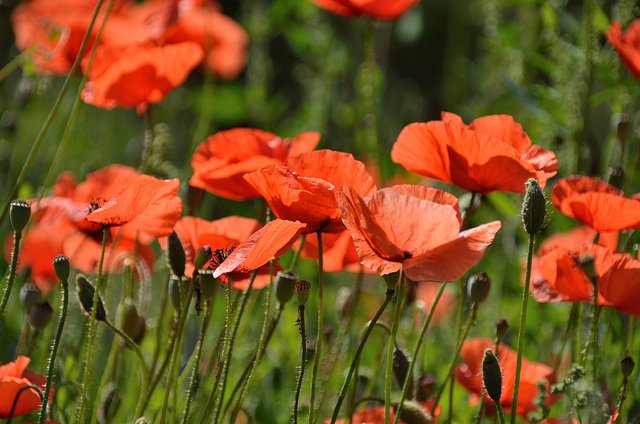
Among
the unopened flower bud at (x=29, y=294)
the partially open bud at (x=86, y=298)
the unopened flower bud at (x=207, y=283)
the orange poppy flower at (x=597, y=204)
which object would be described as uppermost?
the orange poppy flower at (x=597, y=204)

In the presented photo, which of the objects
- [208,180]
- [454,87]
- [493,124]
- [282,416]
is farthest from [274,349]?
[454,87]

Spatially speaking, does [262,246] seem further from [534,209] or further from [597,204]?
[597,204]

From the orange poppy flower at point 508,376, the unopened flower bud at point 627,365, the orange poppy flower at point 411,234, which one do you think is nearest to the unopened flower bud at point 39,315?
the orange poppy flower at point 411,234

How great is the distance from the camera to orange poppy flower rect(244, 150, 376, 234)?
2.23ft

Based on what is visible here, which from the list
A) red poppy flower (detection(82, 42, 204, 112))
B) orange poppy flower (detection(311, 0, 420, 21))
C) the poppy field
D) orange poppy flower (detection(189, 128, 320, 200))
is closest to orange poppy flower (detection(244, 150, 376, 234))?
the poppy field

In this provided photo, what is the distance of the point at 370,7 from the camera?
4.07 ft

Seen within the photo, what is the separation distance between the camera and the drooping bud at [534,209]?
66cm

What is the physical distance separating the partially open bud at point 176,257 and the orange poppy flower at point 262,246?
0.32ft

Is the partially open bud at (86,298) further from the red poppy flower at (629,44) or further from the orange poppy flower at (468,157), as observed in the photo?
the red poppy flower at (629,44)

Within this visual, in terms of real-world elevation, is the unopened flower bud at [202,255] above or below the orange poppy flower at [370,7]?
below

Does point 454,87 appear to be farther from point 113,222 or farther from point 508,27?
point 113,222

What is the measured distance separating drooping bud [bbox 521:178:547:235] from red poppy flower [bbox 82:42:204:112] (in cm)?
54

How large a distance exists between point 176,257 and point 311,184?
0.16 meters

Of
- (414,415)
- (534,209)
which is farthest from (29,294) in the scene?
(534,209)
